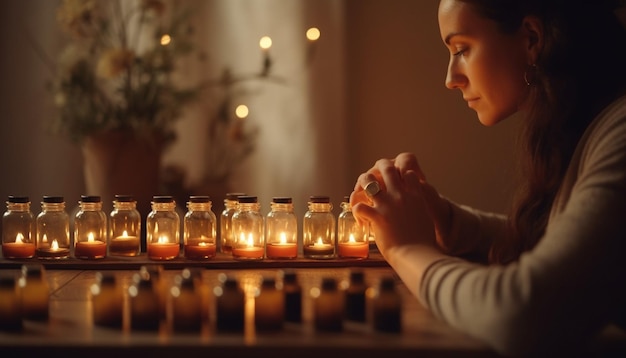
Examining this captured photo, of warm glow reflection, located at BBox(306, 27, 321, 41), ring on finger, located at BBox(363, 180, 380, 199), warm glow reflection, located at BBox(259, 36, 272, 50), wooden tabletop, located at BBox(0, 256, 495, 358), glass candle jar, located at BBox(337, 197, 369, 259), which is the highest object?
warm glow reflection, located at BBox(306, 27, 321, 41)

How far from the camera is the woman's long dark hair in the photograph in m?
1.19

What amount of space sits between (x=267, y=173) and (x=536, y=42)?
1503 mm

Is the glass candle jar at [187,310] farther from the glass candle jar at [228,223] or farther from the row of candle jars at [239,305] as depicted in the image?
the glass candle jar at [228,223]

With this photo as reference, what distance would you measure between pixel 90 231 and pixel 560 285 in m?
0.95

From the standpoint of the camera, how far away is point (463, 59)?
4.30 ft

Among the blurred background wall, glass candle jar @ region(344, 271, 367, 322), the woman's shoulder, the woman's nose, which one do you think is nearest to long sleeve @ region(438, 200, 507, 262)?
the woman's nose

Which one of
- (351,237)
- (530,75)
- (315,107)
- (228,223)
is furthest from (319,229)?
(315,107)

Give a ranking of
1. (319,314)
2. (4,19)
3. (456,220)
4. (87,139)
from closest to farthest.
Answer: (319,314), (456,220), (87,139), (4,19)

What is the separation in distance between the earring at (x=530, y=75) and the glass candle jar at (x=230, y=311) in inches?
24.6

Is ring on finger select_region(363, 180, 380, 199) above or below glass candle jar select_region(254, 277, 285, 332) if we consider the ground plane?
above

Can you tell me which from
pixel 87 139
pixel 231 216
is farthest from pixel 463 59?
pixel 87 139

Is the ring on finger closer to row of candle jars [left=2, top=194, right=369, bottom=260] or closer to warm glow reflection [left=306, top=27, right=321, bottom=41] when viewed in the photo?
row of candle jars [left=2, top=194, right=369, bottom=260]

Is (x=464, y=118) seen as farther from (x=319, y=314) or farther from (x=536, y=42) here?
(x=319, y=314)

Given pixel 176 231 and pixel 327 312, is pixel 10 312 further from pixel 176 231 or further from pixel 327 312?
pixel 176 231
